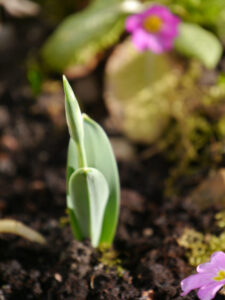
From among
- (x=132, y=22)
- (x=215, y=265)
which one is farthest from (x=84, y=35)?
(x=215, y=265)

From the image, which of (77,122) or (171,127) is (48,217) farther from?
(171,127)

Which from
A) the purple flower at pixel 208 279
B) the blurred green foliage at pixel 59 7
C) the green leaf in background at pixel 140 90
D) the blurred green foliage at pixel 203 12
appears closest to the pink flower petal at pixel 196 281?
the purple flower at pixel 208 279

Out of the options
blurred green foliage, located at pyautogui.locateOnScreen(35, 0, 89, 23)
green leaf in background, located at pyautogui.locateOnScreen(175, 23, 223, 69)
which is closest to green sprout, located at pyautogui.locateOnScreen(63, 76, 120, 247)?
green leaf in background, located at pyautogui.locateOnScreen(175, 23, 223, 69)

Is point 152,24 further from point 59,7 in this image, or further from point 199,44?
point 59,7

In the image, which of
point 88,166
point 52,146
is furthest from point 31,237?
point 52,146

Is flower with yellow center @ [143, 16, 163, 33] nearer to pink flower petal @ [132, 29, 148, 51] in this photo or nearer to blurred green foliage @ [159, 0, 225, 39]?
pink flower petal @ [132, 29, 148, 51]
